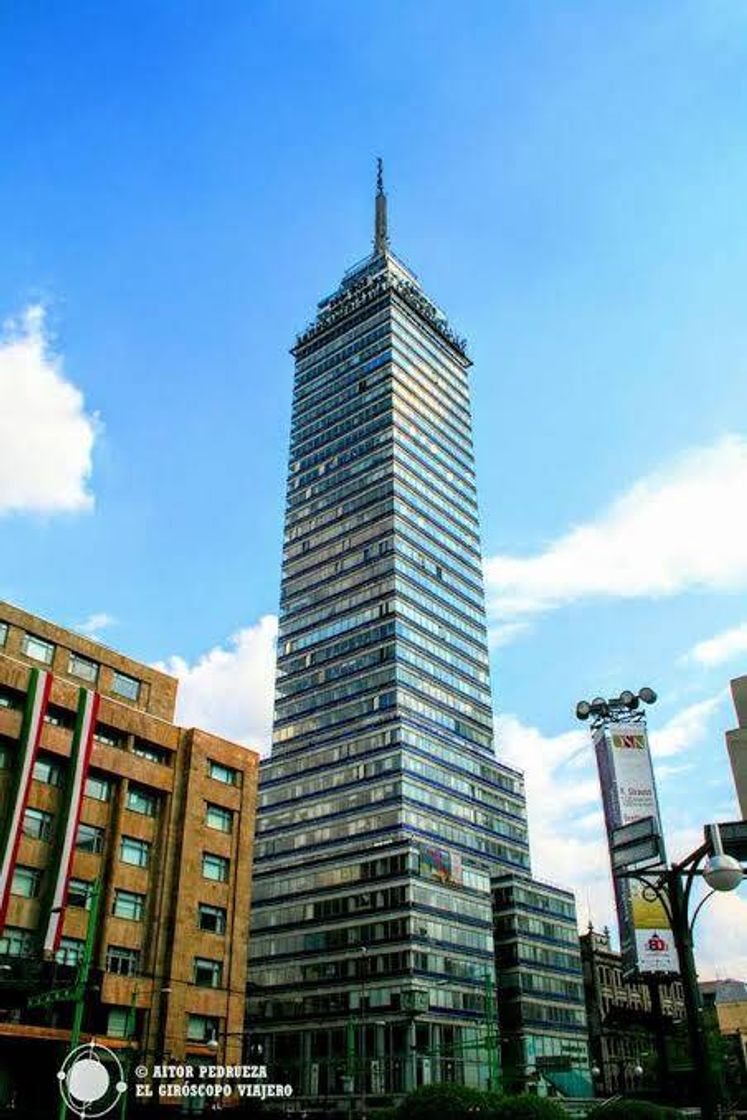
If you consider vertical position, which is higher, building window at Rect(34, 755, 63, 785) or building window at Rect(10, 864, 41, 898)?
building window at Rect(34, 755, 63, 785)

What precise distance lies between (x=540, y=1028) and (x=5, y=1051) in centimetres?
7316

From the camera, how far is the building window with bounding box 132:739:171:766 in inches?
2299

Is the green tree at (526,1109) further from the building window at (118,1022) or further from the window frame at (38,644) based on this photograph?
the window frame at (38,644)

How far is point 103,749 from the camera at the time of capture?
2181 inches

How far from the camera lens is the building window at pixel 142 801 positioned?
2223 inches

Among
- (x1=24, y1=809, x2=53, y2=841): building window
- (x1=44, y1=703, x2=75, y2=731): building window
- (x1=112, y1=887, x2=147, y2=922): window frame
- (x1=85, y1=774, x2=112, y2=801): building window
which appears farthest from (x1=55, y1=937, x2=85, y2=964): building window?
(x1=44, y1=703, x2=75, y2=731): building window

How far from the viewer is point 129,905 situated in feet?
177

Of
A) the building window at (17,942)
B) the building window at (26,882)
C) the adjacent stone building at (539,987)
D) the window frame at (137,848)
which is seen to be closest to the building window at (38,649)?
the window frame at (137,848)

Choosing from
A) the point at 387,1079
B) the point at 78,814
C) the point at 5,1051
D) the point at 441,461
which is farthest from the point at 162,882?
the point at 441,461

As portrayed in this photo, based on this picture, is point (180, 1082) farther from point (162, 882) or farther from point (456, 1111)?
point (456, 1111)

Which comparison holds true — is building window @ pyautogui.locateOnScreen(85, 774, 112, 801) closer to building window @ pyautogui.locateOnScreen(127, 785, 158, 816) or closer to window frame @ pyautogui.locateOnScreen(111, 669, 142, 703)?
building window @ pyautogui.locateOnScreen(127, 785, 158, 816)

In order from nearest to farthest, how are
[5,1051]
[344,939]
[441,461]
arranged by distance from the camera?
[5,1051]
[344,939]
[441,461]

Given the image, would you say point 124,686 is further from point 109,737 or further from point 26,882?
point 26,882

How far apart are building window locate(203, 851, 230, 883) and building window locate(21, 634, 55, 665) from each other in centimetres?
1571
